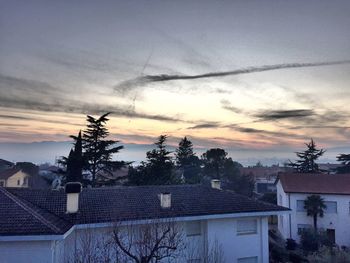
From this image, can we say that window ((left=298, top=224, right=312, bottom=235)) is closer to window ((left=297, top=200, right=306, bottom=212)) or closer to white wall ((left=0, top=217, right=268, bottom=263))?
window ((left=297, top=200, right=306, bottom=212))

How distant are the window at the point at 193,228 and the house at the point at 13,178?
44.9 m

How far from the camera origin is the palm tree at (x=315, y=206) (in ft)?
116

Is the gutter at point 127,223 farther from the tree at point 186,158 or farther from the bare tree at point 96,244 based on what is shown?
the tree at point 186,158

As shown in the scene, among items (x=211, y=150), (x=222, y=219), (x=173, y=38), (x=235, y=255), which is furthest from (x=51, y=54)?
(x=211, y=150)

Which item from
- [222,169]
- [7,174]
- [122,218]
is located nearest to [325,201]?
[122,218]

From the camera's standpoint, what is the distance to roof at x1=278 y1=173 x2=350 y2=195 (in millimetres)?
36312

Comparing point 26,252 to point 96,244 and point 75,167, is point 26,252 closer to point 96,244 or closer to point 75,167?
point 96,244

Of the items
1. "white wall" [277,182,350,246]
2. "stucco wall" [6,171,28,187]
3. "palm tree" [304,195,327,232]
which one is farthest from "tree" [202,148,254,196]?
"stucco wall" [6,171,28,187]

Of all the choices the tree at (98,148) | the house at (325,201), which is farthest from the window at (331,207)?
the tree at (98,148)

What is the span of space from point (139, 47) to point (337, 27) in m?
10.7

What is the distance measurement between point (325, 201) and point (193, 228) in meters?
23.9

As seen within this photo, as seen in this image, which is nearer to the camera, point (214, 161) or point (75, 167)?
point (75, 167)

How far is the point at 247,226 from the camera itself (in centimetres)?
1961

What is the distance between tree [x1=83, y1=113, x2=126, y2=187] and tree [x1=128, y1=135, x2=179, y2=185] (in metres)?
2.40
